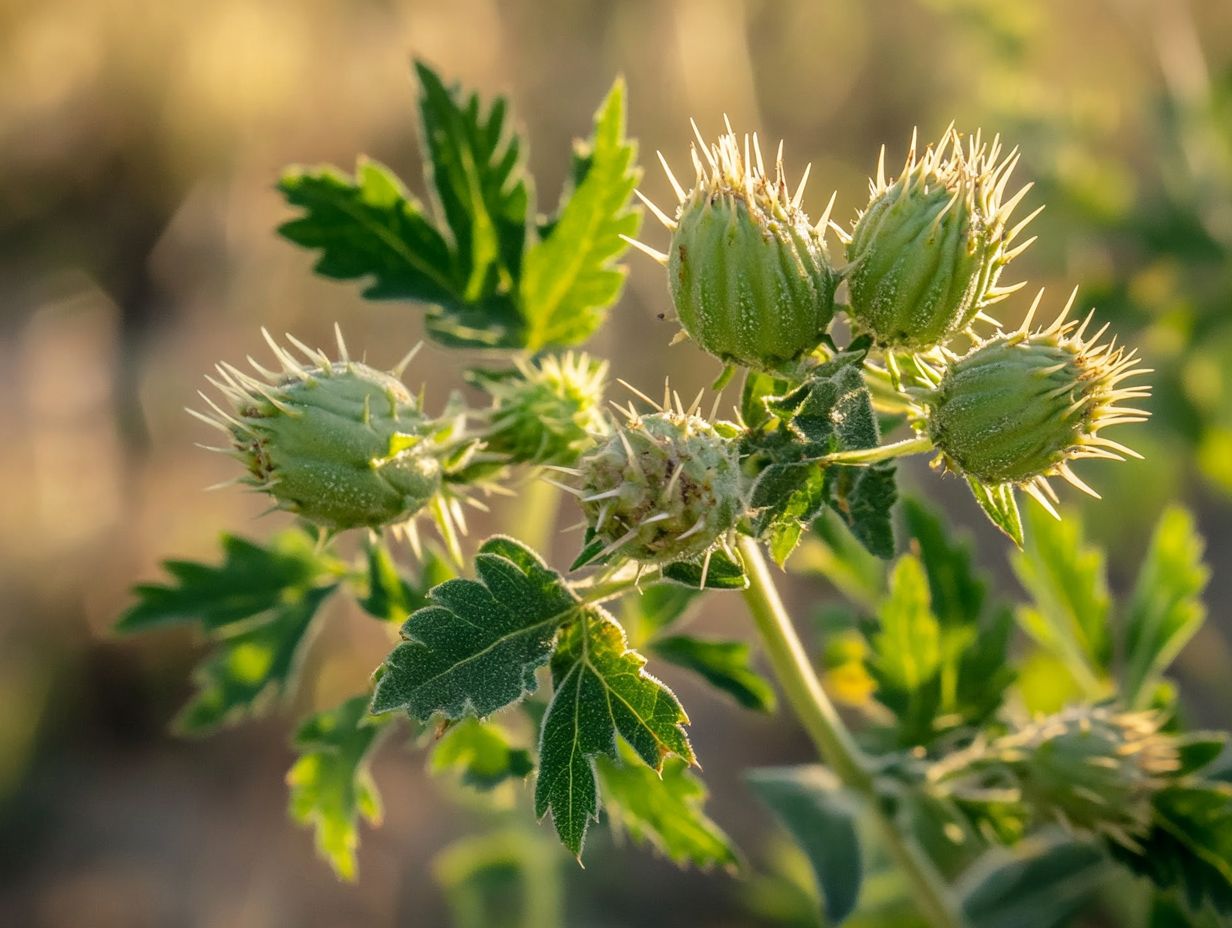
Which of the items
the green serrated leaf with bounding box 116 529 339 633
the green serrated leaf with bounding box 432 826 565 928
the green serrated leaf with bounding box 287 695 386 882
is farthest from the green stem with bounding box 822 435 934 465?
the green serrated leaf with bounding box 432 826 565 928

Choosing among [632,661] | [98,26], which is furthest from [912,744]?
[98,26]

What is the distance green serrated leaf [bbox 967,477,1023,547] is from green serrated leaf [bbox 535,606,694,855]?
Result: 1.68 feet

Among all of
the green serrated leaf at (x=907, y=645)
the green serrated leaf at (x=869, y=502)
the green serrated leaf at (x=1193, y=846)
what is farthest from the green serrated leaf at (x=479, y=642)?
the green serrated leaf at (x=1193, y=846)

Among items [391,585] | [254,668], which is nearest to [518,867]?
[254,668]

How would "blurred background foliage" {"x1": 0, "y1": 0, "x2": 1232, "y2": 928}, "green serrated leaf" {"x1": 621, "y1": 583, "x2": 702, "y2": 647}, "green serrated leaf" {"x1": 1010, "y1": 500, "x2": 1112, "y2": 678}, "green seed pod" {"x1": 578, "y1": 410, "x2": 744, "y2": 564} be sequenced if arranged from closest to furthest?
1. "green seed pod" {"x1": 578, "y1": 410, "x2": 744, "y2": 564}
2. "green serrated leaf" {"x1": 621, "y1": 583, "x2": 702, "y2": 647}
3. "green serrated leaf" {"x1": 1010, "y1": 500, "x2": 1112, "y2": 678}
4. "blurred background foliage" {"x1": 0, "y1": 0, "x2": 1232, "y2": 928}

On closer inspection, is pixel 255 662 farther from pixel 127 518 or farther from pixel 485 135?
pixel 127 518

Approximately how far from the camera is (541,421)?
181cm

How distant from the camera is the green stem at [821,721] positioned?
5.86 ft

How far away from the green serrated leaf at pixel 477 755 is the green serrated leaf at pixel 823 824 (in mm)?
496

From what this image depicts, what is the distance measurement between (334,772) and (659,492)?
3.28 ft

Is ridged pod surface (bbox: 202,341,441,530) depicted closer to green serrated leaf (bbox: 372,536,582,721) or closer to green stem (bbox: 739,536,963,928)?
green serrated leaf (bbox: 372,536,582,721)

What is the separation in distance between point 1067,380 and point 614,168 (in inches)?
35.3

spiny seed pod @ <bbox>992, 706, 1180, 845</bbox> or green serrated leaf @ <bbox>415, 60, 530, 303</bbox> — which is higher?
green serrated leaf @ <bbox>415, 60, 530, 303</bbox>

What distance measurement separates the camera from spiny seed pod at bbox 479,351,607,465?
181cm
